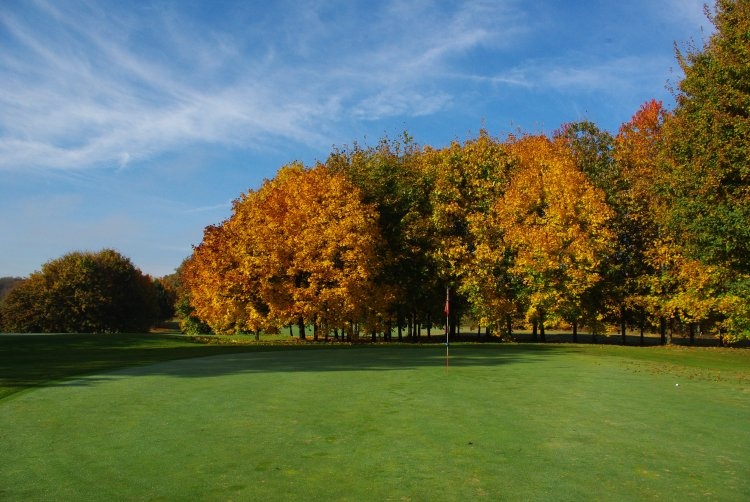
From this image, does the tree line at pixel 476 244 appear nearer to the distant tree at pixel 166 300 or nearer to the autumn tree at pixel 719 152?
the autumn tree at pixel 719 152

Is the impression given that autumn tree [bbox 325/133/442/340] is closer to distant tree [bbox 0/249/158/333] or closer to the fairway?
the fairway

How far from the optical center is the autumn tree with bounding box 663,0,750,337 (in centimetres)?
2614

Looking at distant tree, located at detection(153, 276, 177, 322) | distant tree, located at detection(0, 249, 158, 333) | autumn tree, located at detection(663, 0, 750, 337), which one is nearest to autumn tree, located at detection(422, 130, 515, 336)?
autumn tree, located at detection(663, 0, 750, 337)

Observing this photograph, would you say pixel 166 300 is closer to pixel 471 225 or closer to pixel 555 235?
pixel 471 225

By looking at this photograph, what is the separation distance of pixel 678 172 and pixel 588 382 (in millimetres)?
18628

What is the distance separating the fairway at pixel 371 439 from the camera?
6.50 m

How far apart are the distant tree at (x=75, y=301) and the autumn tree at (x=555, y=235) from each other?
2056 inches

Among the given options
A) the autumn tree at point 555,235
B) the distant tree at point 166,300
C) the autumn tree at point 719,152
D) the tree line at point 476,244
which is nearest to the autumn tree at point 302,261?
the tree line at point 476,244

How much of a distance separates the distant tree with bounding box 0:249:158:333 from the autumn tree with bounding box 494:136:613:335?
2056 inches

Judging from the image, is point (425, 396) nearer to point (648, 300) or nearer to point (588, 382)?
point (588, 382)

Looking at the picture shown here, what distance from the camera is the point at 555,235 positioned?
40.1m

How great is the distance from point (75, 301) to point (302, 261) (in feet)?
147

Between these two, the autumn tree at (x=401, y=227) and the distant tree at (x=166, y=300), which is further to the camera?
the distant tree at (x=166, y=300)

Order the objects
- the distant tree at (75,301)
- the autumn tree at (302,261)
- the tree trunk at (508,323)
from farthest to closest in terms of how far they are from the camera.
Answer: the distant tree at (75,301), the tree trunk at (508,323), the autumn tree at (302,261)
